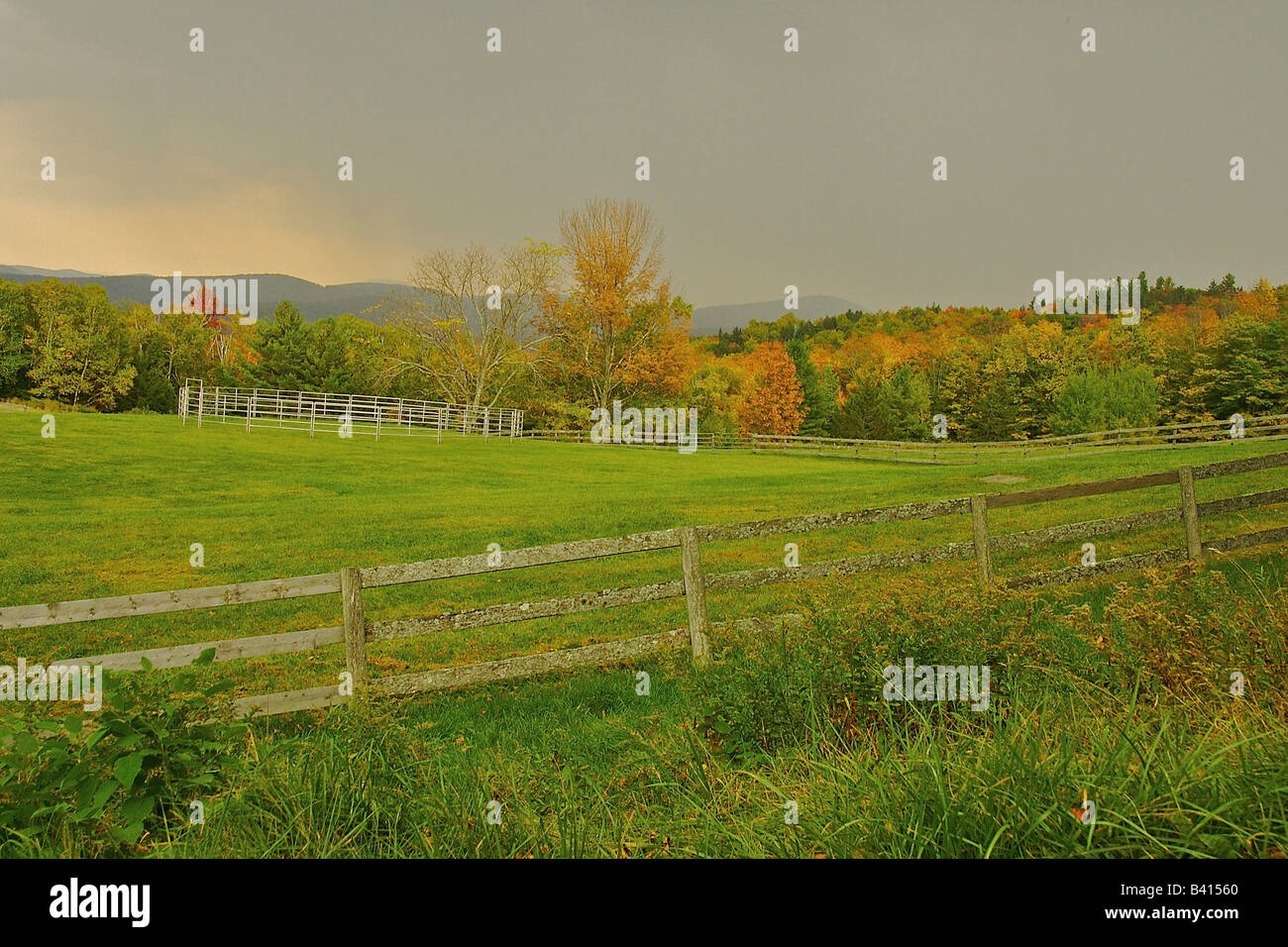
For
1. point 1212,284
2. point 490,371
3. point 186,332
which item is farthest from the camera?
point 186,332

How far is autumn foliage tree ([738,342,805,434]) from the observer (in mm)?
47250

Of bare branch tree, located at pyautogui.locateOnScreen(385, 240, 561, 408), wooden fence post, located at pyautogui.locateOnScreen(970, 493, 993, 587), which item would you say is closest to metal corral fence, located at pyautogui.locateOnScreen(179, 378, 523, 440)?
bare branch tree, located at pyautogui.locateOnScreen(385, 240, 561, 408)

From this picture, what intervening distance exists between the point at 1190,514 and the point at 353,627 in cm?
921

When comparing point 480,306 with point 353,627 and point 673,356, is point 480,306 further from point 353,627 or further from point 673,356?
point 353,627

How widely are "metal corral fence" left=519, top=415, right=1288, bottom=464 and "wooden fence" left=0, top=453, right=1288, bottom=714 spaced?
75.3 feet

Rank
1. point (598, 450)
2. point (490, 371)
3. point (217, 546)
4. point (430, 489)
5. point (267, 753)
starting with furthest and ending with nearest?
point (490, 371) < point (598, 450) < point (430, 489) < point (217, 546) < point (267, 753)

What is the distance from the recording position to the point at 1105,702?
3869mm

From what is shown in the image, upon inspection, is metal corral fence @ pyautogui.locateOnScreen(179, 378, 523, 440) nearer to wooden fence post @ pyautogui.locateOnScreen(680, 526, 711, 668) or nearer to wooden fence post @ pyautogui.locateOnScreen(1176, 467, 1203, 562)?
wooden fence post @ pyautogui.locateOnScreen(680, 526, 711, 668)

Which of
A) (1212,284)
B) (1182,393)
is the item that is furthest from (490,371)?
(1212,284)

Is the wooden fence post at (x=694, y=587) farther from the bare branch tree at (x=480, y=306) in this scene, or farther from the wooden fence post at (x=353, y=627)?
the bare branch tree at (x=480, y=306)

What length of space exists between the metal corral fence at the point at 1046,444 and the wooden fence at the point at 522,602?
23.0 m
